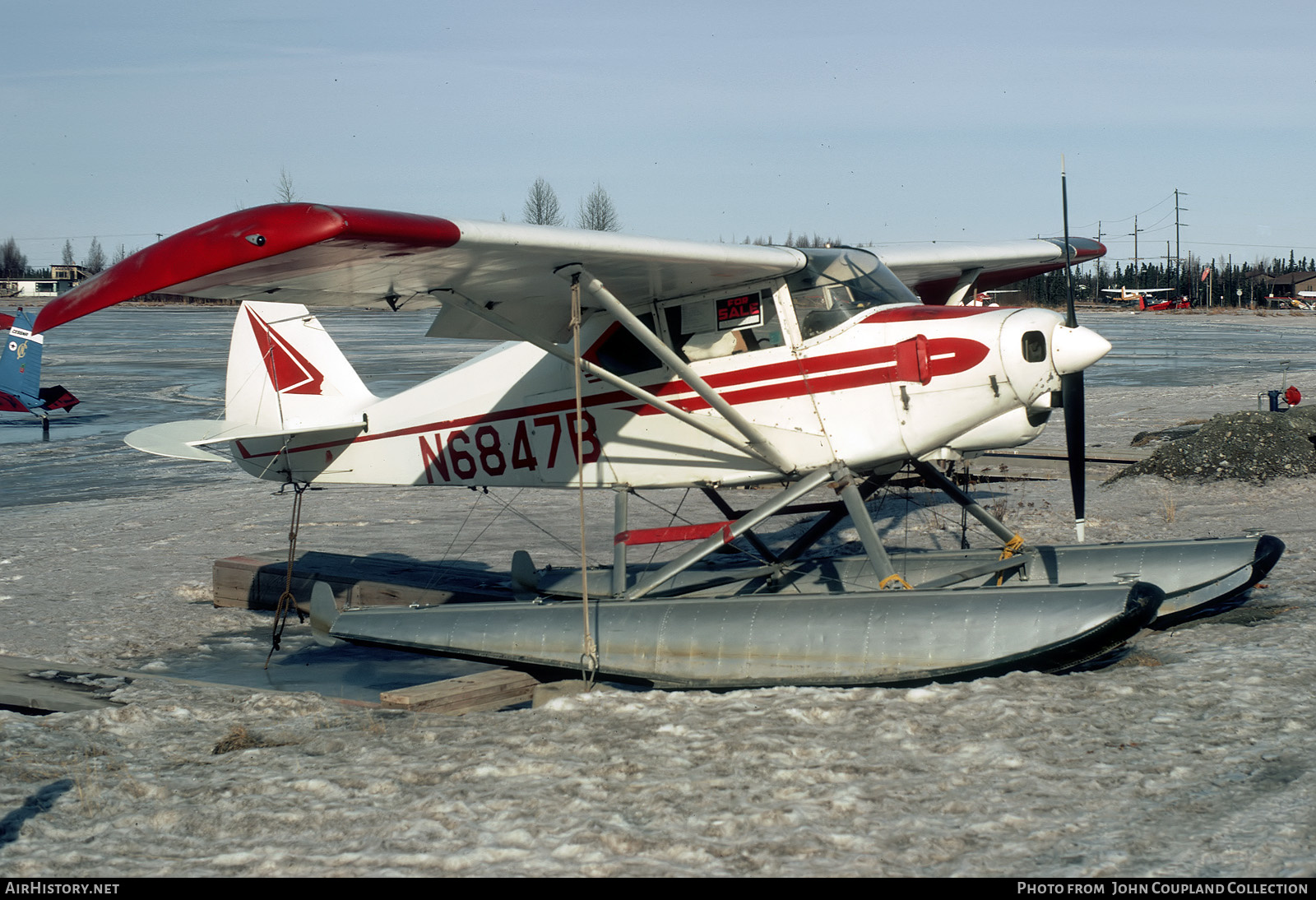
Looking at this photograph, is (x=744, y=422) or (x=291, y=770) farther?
(x=744, y=422)

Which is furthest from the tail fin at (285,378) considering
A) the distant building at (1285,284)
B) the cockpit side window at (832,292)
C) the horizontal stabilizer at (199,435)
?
the distant building at (1285,284)

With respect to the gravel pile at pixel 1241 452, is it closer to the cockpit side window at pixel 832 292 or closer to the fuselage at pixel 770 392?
the fuselage at pixel 770 392

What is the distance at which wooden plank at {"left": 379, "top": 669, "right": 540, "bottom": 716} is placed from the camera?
618 cm

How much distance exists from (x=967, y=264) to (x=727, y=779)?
Answer: 6415mm

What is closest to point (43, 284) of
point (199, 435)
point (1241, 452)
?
point (199, 435)

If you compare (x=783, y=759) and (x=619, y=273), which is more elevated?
(x=619, y=273)

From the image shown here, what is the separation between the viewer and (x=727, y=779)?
14.3 feet

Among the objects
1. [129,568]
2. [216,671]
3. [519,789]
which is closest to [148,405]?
[129,568]

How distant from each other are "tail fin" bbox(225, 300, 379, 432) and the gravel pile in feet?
27.7

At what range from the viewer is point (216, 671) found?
7.72 metres

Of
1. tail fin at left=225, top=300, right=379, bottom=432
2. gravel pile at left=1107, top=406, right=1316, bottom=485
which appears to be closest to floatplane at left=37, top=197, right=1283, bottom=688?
tail fin at left=225, top=300, right=379, bottom=432

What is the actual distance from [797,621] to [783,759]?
177 cm
